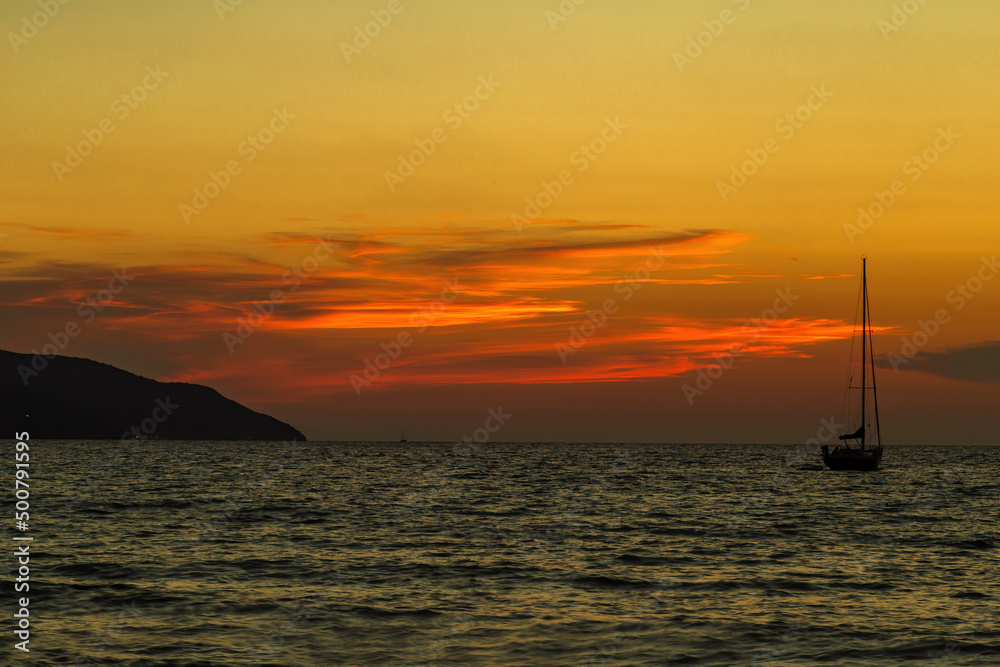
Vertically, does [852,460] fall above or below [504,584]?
below

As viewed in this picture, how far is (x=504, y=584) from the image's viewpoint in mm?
29797

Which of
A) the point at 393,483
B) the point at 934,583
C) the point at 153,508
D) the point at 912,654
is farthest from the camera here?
the point at 393,483

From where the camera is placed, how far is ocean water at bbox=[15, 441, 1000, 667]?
2212cm

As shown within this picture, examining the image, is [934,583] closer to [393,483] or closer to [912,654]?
[912,654]

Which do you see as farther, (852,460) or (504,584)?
(852,460)

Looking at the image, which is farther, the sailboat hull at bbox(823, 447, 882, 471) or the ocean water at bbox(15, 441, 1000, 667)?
the sailboat hull at bbox(823, 447, 882, 471)

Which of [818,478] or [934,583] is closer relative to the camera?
[934,583]

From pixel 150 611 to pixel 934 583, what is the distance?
80.0ft

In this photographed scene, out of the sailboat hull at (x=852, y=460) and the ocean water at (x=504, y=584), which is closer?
the ocean water at (x=504, y=584)

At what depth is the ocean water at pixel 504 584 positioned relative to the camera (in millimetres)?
22125

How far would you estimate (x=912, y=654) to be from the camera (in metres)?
22.0

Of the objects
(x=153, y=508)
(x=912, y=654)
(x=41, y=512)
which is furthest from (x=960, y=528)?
(x=41, y=512)

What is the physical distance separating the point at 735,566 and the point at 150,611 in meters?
19.9

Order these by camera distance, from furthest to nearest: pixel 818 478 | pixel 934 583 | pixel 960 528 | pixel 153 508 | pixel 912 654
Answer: pixel 818 478
pixel 153 508
pixel 960 528
pixel 934 583
pixel 912 654
